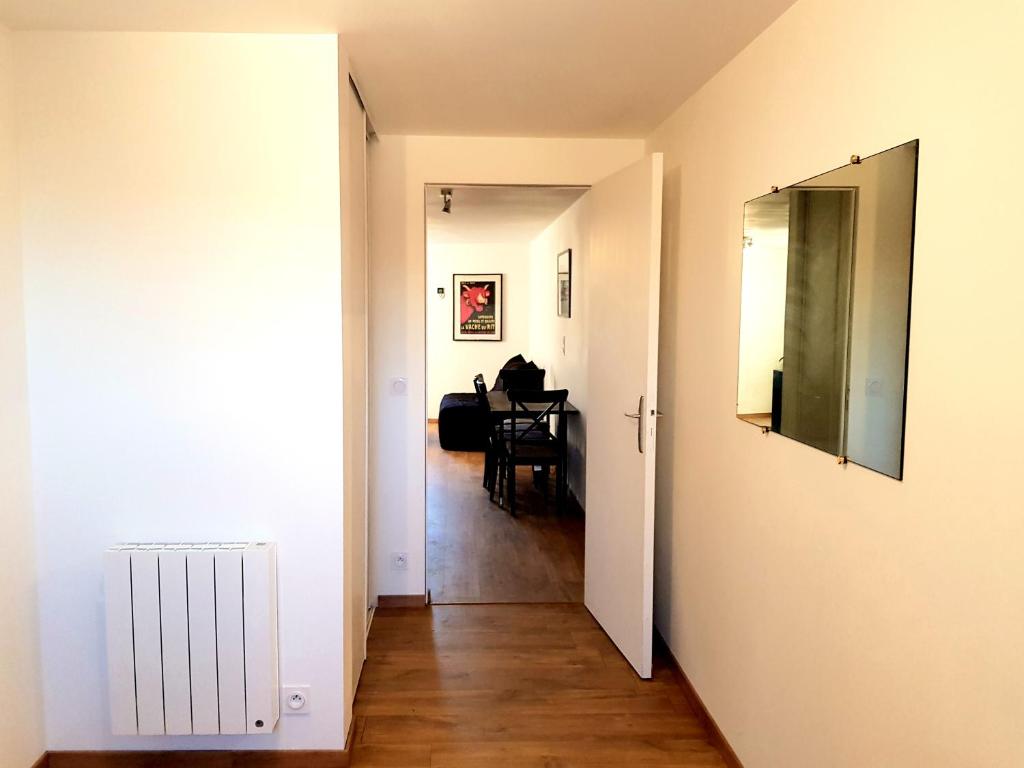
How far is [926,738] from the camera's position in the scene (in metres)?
1.35

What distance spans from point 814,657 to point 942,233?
1.07 meters

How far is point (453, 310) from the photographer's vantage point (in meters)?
8.81

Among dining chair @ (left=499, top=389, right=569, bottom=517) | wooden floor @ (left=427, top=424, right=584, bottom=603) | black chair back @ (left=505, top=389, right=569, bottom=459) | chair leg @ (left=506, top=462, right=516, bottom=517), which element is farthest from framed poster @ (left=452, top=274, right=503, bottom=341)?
chair leg @ (left=506, top=462, right=516, bottom=517)

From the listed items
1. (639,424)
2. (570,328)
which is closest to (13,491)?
(639,424)

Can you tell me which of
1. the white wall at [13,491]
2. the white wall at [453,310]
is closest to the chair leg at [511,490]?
the white wall at [13,491]

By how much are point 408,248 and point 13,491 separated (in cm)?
188

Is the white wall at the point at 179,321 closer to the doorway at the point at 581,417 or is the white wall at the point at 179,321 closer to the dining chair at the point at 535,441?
the doorway at the point at 581,417

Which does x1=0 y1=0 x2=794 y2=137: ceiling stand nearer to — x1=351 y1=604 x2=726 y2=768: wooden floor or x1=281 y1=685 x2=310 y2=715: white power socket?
x1=281 y1=685 x2=310 y2=715: white power socket

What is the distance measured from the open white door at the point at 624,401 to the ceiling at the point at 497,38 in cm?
39

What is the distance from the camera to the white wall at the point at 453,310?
8734 millimetres

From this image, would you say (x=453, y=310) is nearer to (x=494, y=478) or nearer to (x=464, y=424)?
(x=464, y=424)

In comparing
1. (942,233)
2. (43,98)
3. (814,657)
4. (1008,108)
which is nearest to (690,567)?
(814,657)

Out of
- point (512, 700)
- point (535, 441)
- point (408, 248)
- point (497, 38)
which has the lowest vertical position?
point (512, 700)

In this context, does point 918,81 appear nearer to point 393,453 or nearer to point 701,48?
point 701,48
